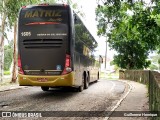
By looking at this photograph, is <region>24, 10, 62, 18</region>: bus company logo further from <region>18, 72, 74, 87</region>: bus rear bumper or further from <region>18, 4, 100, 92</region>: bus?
<region>18, 72, 74, 87</region>: bus rear bumper

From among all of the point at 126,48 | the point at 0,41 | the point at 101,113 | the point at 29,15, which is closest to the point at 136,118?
the point at 101,113

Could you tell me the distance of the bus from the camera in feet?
44.1

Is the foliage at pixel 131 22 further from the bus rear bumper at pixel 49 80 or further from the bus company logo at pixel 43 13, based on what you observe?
the bus rear bumper at pixel 49 80

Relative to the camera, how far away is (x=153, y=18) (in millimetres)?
16234

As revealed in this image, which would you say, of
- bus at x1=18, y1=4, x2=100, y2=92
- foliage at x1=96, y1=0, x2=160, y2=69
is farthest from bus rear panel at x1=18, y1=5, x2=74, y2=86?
foliage at x1=96, y1=0, x2=160, y2=69

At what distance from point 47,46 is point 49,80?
1462mm

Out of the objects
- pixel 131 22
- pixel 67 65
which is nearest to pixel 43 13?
pixel 67 65

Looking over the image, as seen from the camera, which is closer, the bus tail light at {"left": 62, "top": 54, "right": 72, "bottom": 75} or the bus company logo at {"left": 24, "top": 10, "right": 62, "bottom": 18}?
the bus tail light at {"left": 62, "top": 54, "right": 72, "bottom": 75}

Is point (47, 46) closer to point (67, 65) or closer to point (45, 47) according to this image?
point (45, 47)

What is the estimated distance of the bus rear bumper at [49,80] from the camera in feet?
43.8

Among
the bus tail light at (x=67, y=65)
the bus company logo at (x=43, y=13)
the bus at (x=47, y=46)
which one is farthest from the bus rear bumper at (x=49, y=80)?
the bus company logo at (x=43, y=13)

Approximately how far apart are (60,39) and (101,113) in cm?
452

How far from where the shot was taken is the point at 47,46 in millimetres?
13516

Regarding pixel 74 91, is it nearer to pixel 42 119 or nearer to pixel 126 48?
pixel 42 119
